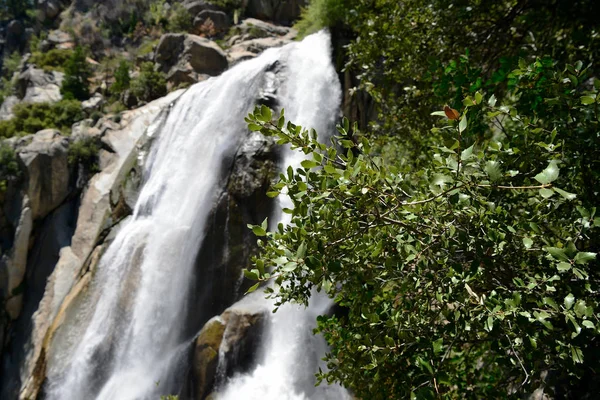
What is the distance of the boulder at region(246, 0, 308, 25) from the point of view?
2791 centimetres

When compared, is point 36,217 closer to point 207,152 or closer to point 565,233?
point 207,152

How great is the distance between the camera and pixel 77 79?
2158 centimetres

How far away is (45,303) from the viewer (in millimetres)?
13414

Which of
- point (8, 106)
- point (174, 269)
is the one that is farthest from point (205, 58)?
point (174, 269)

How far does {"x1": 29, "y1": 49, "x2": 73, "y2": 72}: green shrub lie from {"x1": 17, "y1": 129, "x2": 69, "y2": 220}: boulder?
1236 cm

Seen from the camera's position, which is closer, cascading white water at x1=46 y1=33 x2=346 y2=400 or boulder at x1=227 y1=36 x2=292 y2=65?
cascading white water at x1=46 y1=33 x2=346 y2=400

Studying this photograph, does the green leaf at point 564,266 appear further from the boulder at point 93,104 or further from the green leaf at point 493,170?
the boulder at point 93,104

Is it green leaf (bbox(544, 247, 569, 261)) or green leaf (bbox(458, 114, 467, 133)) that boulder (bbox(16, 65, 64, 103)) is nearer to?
green leaf (bbox(458, 114, 467, 133))

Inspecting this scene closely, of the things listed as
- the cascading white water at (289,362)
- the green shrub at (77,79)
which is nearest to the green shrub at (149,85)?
the green shrub at (77,79)

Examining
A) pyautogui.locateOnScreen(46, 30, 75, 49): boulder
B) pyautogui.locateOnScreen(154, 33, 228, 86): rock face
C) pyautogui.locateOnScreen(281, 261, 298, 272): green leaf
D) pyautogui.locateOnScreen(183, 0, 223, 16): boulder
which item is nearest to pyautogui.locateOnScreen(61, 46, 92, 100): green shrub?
pyautogui.locateOnScreen(154, 33, 228, 86): rock face

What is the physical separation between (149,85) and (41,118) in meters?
5.52

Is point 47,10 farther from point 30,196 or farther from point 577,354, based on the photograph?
point 577,354

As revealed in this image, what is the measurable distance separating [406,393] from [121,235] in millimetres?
11027

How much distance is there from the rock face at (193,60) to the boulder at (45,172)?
24.0 ft
